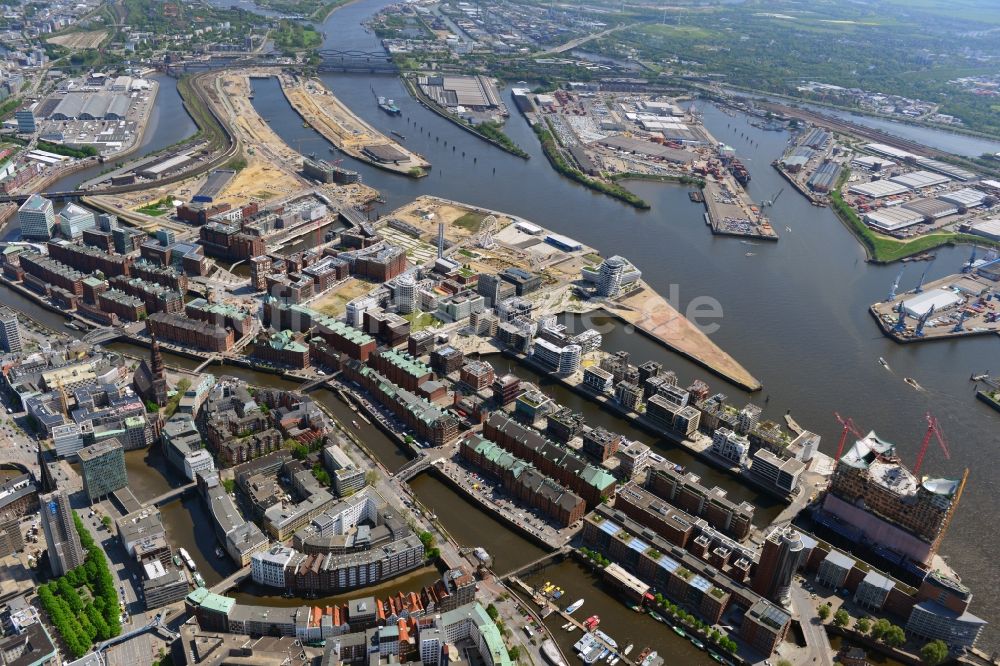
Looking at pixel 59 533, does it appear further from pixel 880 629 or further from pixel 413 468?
pixel 880 629

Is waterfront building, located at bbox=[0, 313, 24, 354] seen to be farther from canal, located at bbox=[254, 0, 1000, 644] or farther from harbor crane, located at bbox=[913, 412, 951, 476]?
harbor crane, located at bbox=[913, 412, 951, 476]

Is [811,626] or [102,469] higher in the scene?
A: [102,469]

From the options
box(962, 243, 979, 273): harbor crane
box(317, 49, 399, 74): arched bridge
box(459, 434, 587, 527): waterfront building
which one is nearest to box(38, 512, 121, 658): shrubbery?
box(459, 434, 587, 527): waterfront building

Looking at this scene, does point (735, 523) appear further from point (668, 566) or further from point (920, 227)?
point (920, 227)

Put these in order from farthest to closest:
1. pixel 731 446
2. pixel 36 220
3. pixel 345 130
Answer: pixel 345 130 → pixel 36 220 → pixel 731 446

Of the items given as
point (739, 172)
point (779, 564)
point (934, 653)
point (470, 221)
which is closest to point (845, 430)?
point (779, 564)

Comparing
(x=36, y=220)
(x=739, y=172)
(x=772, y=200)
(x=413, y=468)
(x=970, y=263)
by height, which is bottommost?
(x=413, y=468)
